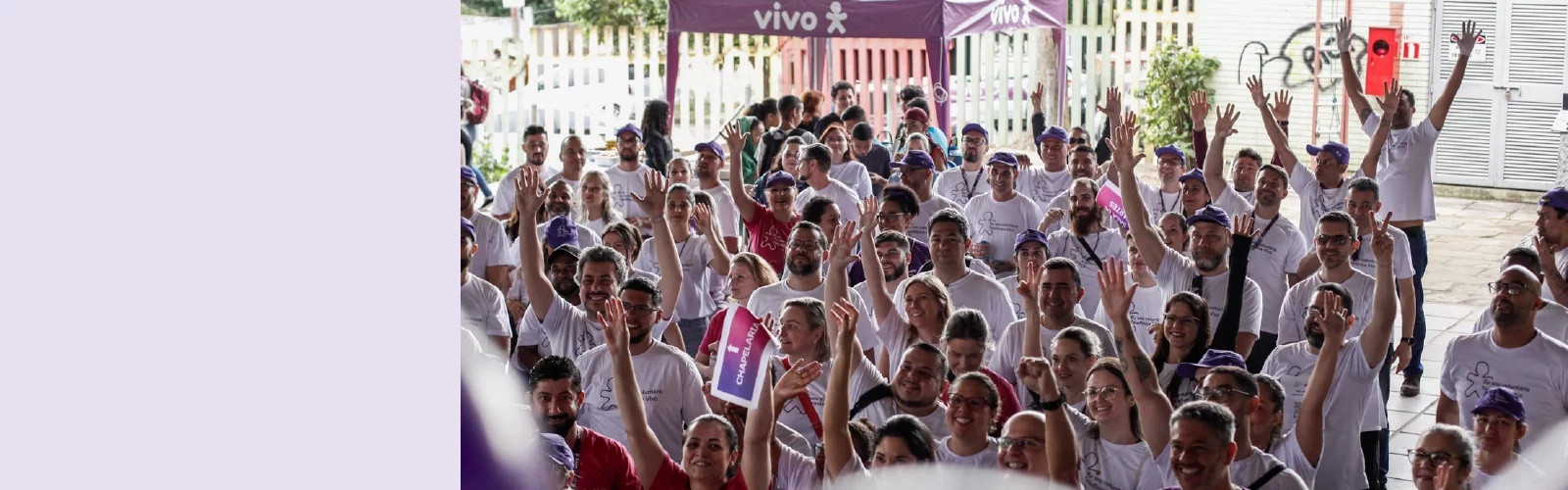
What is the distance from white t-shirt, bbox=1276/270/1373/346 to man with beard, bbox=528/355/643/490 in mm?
2801

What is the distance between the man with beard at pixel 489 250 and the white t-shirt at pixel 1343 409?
11.3 ft

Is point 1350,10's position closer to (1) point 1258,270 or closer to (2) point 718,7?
(2) point 718,7

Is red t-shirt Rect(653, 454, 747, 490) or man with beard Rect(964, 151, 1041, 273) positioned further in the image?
man with beard Rect(964, 151, 1041, 273)

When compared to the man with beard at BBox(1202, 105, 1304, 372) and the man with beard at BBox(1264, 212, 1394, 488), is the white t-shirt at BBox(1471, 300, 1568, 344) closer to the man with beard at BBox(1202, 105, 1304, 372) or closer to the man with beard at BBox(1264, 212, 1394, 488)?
the man with beard at BBox(1264, 212, 1394, 488)

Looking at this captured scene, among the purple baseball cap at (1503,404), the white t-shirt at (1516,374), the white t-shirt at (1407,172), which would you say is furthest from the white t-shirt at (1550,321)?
the white t-shirt at (1407,172)

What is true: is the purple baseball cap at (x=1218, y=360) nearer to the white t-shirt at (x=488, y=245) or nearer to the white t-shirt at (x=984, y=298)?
the white t-shirt at (x=984, y=298)

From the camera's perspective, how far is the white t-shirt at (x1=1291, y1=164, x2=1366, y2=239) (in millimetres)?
7809

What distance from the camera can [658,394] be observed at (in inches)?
203

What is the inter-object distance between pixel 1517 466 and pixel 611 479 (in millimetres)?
2604

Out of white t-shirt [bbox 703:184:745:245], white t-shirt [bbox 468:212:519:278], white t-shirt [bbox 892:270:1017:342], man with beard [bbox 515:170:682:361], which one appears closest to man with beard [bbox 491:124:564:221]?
white t-shirt [bbox 703:184:745:245]

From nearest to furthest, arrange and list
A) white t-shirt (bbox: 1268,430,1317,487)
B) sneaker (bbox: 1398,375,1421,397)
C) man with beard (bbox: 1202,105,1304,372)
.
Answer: white t-shirt (bbox: 1268,430,1317,487) → man with beard (bbox: 1202,105,1304,372) → sneaker (bbox: 1398,375,1421,397)

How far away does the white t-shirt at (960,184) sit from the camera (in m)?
9.17

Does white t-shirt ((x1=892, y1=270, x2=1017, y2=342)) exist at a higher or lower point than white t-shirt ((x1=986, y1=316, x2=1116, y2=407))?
higher

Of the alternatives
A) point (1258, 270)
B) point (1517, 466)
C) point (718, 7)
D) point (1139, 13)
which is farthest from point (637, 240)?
point (1139, 13)
